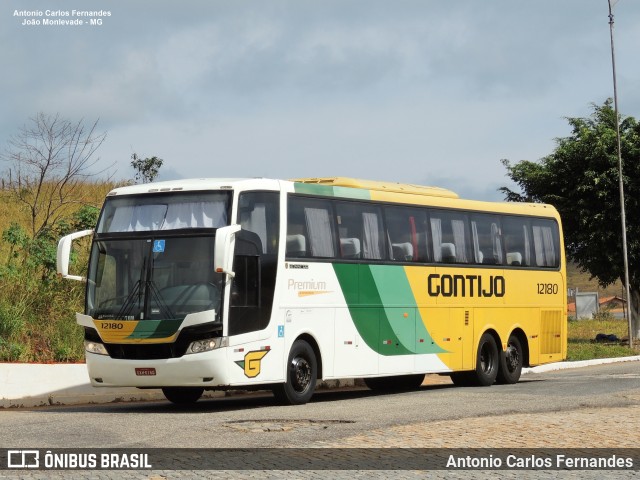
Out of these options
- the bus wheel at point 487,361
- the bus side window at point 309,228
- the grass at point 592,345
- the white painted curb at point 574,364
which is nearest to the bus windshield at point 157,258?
the bus side window at point 309,228

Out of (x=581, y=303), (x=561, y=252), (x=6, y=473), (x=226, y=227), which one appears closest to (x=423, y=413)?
(x=226, y=227)

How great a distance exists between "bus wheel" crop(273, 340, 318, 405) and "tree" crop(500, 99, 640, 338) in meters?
27.3

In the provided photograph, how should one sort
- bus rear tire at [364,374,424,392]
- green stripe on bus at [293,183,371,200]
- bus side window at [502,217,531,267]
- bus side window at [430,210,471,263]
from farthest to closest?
bus side window at [502,217,531,267]
bus rear tire at [364,374,424,392]
bus side window at [430,210,471,263]
green stripe on bus at [293,183,371,200]

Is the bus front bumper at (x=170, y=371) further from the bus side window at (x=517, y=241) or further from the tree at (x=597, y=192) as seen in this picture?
the tree at (x=597, y=192)

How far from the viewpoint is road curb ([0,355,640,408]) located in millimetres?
19953

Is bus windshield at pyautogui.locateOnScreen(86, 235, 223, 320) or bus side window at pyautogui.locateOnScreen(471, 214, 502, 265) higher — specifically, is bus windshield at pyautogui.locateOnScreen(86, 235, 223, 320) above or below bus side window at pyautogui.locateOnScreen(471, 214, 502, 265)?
below

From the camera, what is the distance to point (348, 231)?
19.8m

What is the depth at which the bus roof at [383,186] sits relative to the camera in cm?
2050

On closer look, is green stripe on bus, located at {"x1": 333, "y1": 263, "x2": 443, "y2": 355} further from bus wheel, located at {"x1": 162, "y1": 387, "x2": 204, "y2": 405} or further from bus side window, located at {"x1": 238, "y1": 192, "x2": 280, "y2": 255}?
bus wheel, located at {"x1": 162, "y1": 387, "x2": 204, "y2": 405}

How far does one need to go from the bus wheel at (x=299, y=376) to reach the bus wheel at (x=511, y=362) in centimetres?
622

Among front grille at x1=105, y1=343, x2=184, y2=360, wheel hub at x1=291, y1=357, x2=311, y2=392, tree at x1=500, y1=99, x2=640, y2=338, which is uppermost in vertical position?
tree at x1=500, y1=99, x2=640, y2=338

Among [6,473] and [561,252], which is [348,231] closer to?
[561,252]

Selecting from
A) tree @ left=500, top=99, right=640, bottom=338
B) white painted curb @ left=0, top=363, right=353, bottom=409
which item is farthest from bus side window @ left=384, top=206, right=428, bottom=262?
tree @ left=500, top=99, right=640, bottom=338

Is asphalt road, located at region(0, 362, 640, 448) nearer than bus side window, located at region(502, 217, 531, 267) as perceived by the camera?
Yes
